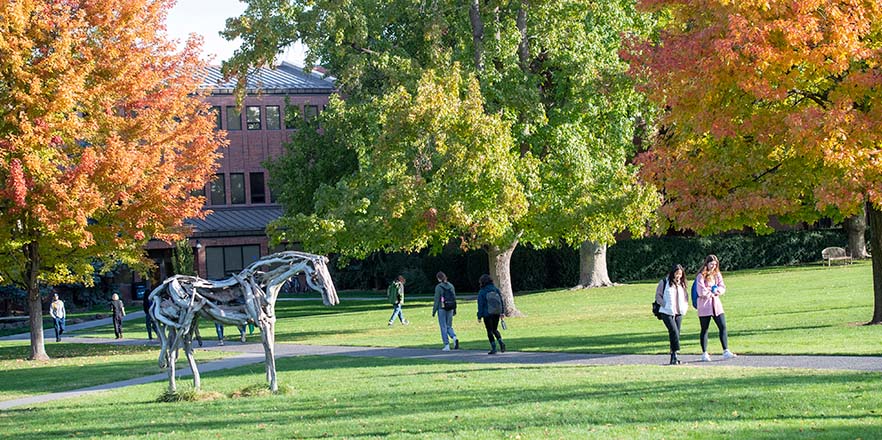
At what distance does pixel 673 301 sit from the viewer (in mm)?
19734

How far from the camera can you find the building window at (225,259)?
6944cm

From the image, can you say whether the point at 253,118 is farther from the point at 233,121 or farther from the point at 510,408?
the point at 510,408

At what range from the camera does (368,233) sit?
1358 inches

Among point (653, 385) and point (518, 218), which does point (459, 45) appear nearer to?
point (518, 218)

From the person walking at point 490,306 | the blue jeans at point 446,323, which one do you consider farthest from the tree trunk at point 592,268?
the person walking at point 490,306

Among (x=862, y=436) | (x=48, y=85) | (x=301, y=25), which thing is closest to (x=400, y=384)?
(x=862, y=436)

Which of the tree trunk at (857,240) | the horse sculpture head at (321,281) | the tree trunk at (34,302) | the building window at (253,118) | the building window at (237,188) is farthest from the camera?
the building window at (237,188)

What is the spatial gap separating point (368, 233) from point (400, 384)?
17.0 metres

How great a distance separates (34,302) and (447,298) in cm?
1316

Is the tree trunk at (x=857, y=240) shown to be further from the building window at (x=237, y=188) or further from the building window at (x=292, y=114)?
the building window at (x=237, y=188)

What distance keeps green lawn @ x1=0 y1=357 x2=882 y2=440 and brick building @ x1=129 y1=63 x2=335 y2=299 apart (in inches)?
1959

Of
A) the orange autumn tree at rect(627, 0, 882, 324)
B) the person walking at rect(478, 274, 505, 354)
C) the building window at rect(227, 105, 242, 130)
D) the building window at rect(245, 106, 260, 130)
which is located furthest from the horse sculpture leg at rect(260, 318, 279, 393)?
the building window at rect(245, 106, 260, 130)

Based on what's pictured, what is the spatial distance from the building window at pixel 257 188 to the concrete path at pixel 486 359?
4202cm

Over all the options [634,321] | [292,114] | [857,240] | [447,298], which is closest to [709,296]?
[447,298]
